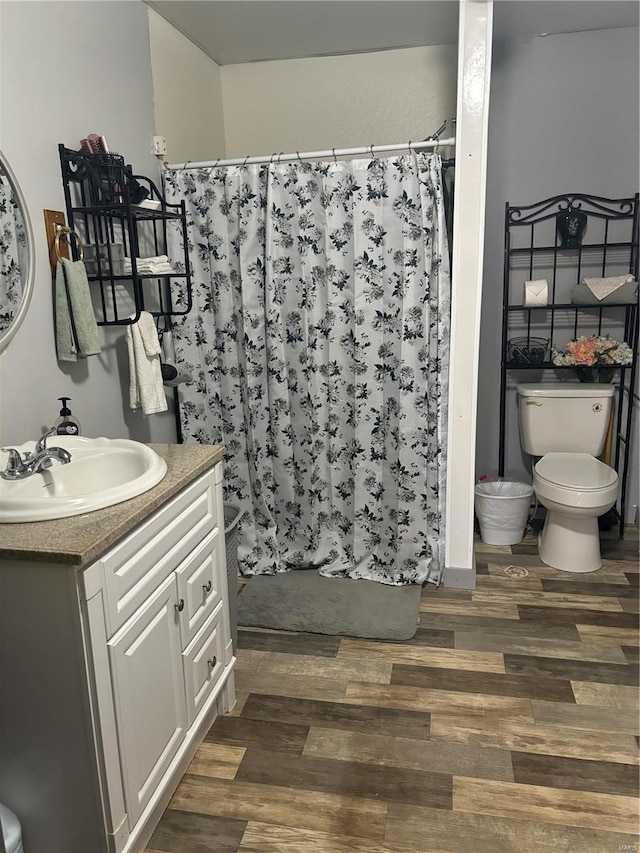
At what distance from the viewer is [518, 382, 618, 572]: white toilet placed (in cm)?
293

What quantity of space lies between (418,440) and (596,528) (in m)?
0.96

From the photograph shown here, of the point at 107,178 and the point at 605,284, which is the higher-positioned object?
the point at 107,178

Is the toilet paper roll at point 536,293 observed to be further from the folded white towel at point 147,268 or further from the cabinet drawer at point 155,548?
the cabinet drawer at point 155,548

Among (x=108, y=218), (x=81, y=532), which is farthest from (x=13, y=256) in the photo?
(x=81, y=532)

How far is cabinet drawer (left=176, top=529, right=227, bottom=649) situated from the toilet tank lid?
1.92 meters

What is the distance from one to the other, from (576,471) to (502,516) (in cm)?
44

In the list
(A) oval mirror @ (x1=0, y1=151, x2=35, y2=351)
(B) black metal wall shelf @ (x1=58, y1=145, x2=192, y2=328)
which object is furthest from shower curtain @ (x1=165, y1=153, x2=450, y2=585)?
(A) oval mirror @ (x1=0, y1=151, x2=35, y2=351)

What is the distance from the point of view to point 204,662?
1.96 meters

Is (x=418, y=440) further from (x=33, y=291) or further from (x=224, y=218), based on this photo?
(x=33, y=291)

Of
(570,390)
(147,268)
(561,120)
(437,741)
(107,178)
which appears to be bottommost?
(437,741)

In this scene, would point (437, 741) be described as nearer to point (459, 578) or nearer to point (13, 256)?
point (459, 578)

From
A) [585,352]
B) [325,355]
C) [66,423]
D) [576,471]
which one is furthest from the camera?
[585,352]

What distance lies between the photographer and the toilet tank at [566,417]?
10.7 feet

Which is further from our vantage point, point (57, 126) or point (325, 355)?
point (325, 355)
